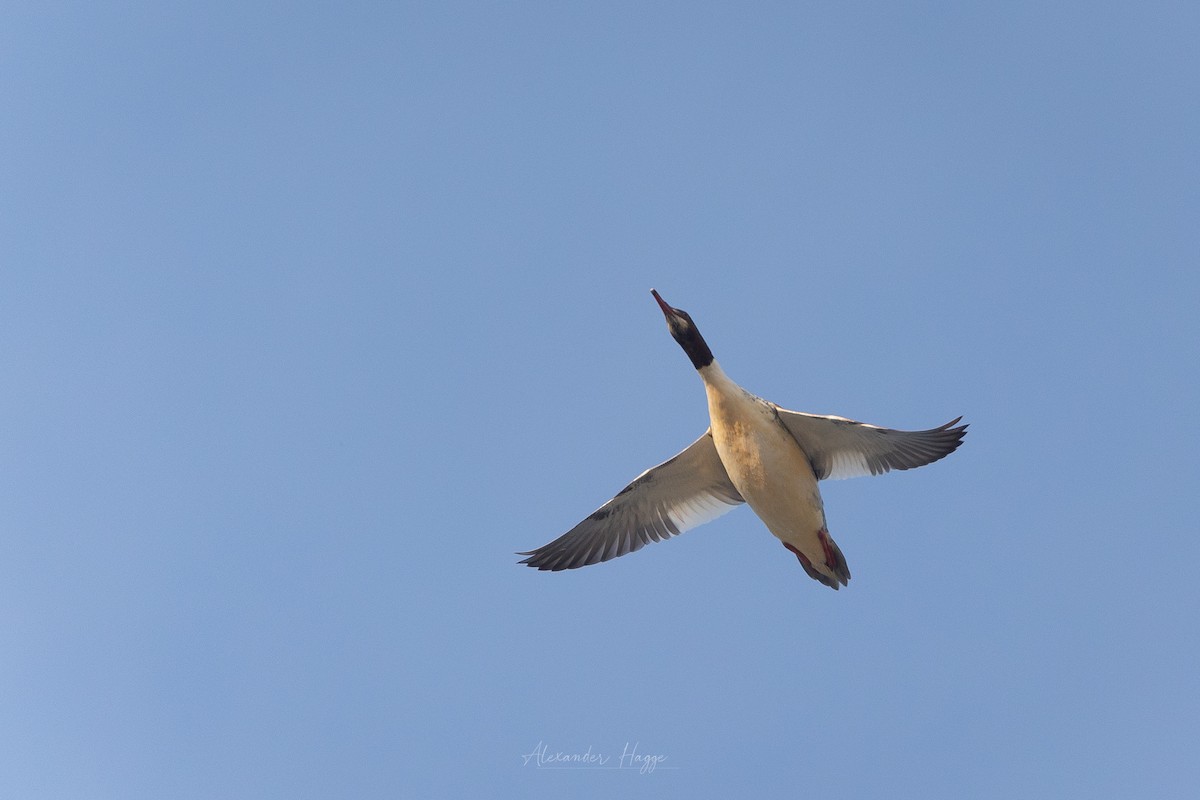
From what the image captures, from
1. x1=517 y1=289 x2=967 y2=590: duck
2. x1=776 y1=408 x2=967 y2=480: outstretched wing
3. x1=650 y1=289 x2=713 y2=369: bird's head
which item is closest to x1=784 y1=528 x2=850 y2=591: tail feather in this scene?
x1=517 y1=289 x2=967 y2=590: duck

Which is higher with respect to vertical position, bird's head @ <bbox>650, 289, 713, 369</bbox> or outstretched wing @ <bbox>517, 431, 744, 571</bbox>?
bird's head @ <bbox>650, 289, 713, 369</bbox>

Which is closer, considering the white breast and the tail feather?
the white breast

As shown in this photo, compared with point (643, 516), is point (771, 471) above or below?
below

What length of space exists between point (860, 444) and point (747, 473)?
177cm

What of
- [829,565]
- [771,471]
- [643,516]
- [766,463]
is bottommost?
[829,565]

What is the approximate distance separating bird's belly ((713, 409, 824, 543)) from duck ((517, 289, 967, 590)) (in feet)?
0.05

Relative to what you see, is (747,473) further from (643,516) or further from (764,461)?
(643,516)

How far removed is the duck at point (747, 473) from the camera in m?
15.2

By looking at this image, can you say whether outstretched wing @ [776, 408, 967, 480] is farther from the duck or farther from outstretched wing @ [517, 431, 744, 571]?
outstretched wing @ [517, 431, 744, 571]

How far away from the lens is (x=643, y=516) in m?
17.2

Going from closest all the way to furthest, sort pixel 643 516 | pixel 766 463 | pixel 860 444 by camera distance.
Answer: pixel 766 463 < pixel 860 444 < pixel 643 516

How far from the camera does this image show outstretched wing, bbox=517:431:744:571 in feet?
55.2

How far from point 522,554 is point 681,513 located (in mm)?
2482

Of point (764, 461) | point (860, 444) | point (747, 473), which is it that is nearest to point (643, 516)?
point (747, 473)
